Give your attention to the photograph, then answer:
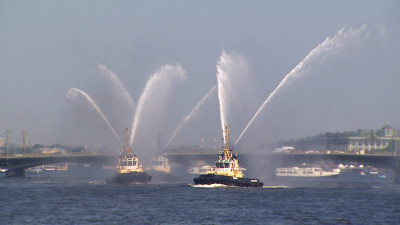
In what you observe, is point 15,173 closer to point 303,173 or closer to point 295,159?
point 295,159

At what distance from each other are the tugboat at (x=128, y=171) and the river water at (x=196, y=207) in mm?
19193

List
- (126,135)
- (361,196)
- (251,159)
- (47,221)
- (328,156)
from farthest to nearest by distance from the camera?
(328,156) < (251,159) < (126,135) < (361,196) < (47,221)

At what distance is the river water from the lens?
56656 mm

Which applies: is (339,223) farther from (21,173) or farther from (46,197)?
(21,173)

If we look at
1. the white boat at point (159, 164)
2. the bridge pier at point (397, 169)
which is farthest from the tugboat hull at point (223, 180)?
the bridge pier at point (397, 169)

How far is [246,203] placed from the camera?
232 feet

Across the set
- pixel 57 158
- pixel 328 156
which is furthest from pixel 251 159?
pixel 57 158

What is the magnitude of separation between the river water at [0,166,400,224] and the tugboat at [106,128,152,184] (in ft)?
63.0

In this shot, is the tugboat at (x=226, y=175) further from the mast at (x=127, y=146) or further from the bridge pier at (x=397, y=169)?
the bridge pier at (x=397, y=169)

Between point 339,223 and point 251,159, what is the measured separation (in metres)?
72.8

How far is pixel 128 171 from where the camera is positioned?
357ft

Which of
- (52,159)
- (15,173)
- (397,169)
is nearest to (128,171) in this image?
(52,159)

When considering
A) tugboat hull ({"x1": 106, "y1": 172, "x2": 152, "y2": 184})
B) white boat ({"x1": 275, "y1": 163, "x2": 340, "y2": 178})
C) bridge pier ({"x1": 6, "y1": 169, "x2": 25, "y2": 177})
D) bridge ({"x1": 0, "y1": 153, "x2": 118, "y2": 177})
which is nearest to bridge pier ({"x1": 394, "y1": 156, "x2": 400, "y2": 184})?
white boat ({"x1": 275, "y1": 163, "x2": 340, "y2": 178})

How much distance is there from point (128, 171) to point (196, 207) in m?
44.5
